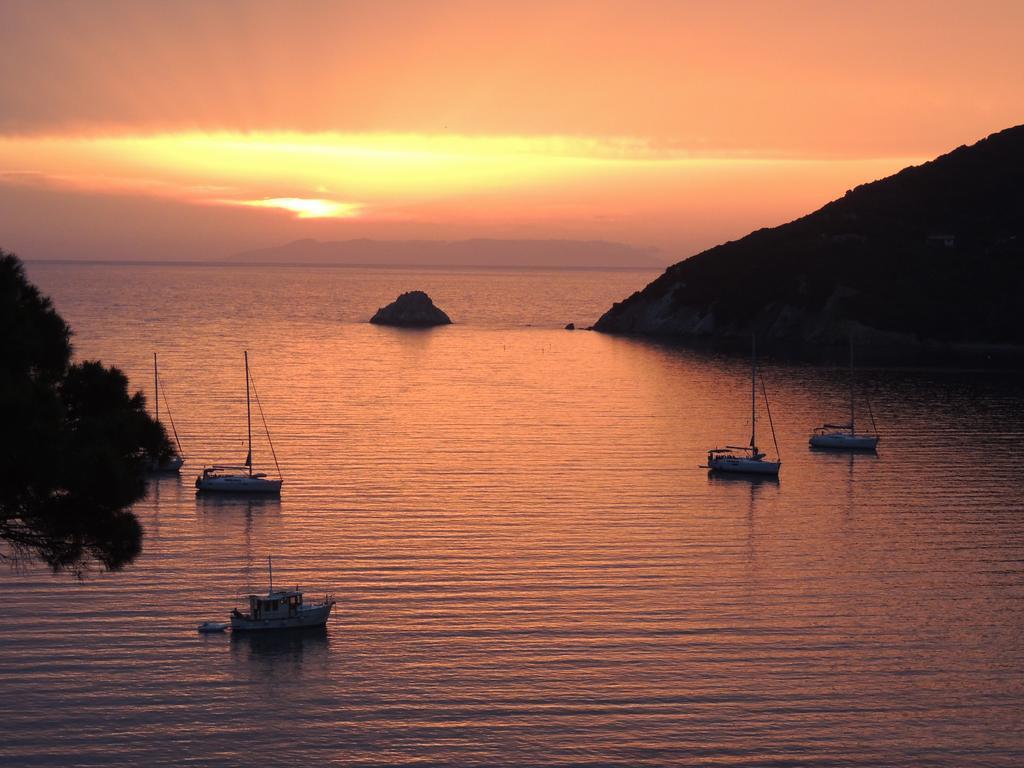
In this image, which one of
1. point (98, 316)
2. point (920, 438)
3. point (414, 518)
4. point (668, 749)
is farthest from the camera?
point (98, 316)

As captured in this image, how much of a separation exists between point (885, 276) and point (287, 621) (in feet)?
460

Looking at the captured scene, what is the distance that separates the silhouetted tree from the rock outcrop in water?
169086 millimetres

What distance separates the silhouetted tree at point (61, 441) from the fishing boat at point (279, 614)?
16663 millimetres

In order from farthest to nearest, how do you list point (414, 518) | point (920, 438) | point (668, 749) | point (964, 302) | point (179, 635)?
point (964, 302), point (920, 438), point (414, 518), point (179, 635), point (668, 749)

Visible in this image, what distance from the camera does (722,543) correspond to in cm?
4969

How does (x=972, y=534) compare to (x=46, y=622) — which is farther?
(x=972, y=534)

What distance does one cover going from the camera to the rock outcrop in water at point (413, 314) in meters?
191

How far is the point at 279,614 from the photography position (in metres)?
36.5

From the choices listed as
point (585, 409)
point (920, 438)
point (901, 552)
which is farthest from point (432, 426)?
point (901, 552)

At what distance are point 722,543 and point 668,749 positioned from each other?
73.2 feet

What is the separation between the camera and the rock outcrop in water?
191m

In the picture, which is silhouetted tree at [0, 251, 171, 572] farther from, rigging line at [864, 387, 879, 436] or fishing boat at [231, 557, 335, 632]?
rigging line at [864, 387, 879, 436]

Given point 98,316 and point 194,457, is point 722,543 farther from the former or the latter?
point 98,316

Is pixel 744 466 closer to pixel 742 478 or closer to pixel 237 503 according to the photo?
pixel 742 478
